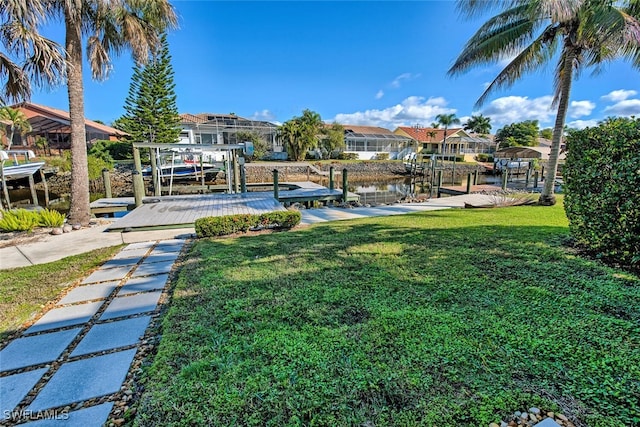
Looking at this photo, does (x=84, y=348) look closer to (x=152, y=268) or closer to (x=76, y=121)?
(x=152, y=268)

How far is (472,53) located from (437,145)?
1492 inches


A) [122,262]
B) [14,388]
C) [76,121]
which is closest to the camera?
[14,388]

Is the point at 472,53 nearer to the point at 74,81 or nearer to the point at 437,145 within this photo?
the point at 74,81

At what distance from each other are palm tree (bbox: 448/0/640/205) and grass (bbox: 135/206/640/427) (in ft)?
17.5

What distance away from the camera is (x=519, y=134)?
152 ft

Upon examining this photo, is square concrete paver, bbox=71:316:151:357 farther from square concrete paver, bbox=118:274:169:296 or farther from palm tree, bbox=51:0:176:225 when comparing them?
palm tree, bbox=51:0:176:225

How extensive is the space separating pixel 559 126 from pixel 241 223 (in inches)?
352

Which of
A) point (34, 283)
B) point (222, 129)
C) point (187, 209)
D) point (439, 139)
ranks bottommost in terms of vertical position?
point (34, 283)

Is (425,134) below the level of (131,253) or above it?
above

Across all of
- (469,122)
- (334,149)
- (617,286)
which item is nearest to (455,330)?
(617,286)

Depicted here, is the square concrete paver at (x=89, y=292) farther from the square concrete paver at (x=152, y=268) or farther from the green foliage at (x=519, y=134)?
the green foliage at (x=519, y=134)

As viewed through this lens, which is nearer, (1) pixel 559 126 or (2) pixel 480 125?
(1) pixel 559 126

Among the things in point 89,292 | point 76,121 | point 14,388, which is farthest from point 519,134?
point 14,388

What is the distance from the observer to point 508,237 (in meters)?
4.82
